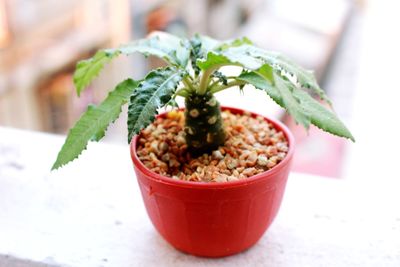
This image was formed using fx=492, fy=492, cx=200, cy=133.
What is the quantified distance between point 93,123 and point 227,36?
5.10m

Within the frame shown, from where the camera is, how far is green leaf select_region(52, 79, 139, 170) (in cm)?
65

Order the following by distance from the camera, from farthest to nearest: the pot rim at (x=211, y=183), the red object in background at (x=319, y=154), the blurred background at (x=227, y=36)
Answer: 1. the red object in background at (x=319, y=154)
2. the blurred background at (x=227, y=36)
3. the pot rim at (x=211, y=183)

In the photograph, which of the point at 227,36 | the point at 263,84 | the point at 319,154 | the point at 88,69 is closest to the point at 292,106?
the point at 263,84

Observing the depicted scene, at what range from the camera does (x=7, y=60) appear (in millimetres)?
3482

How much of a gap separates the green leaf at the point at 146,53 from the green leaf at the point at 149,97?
0.18ft

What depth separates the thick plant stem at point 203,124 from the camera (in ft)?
2.28

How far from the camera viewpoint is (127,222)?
33.4 inches

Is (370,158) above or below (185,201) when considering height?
below

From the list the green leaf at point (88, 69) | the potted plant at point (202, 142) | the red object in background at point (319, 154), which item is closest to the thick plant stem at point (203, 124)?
the potted plant at point (202, 142)

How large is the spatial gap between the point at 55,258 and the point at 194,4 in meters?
4.78

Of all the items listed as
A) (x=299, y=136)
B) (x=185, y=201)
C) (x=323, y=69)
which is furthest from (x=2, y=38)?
(x=185, y=201)

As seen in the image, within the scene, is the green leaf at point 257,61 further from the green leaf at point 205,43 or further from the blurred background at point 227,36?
the blurred background at point 227,36

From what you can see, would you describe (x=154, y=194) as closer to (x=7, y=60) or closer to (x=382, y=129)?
(x=382, y=129)

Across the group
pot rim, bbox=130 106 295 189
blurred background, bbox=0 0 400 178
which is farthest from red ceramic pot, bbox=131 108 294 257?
blurred background, bbox=0 0 400 178
